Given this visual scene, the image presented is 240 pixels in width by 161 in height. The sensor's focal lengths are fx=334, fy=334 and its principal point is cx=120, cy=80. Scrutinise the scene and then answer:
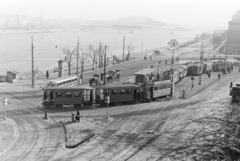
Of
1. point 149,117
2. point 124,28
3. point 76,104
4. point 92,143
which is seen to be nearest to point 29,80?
point 76,104

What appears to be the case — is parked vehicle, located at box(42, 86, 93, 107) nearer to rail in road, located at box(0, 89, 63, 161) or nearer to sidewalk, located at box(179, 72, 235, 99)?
rail in road, located at box(0, 89, 63, 161)

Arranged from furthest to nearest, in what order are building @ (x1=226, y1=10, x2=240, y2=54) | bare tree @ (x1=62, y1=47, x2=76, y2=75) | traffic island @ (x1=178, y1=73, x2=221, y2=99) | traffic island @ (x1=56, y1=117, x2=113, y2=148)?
1. building @ (x1=226, y1=10, x2=240, y2=54)
2. bare tree @ (x1=62, y1=47, x2=76, y2=75)
3. traffic island @ (x1=178, y1=73, x2=221, y2=99)
4. traffic island @ (x1=56, y1=117, x2=113, y2=148)

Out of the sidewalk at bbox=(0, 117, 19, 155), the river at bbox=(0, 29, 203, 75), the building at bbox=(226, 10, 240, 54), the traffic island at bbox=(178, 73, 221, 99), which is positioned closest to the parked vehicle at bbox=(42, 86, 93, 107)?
the sidewalk at bbox=(0, 117, 19, 155)

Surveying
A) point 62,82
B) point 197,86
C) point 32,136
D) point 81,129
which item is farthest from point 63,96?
point 197,86

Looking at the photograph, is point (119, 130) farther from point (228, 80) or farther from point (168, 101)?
point (228, 80)

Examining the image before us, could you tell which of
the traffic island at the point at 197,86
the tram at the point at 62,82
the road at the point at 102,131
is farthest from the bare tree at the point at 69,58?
the traffic island at the point at 197,86

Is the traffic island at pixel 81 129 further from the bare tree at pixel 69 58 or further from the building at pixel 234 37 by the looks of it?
the building at pixel 234 37

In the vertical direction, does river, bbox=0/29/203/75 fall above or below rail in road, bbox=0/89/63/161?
above

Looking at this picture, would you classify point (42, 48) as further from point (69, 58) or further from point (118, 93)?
point (118, 93)
